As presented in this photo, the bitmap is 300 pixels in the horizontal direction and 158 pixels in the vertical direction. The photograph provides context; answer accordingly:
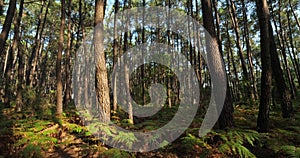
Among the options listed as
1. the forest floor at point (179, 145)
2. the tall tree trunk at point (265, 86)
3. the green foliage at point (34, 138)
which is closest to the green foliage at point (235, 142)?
the forest floor at point (179, 145)

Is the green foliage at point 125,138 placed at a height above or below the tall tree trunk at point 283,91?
below

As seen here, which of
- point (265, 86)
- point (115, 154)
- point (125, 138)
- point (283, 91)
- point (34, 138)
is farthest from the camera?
point (283, 91)

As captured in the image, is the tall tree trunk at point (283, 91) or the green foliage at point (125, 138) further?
the tall tree trunk at point (283, 91)

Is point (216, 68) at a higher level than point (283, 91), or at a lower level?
higher

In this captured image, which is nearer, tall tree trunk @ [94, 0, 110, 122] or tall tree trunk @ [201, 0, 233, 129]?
tall tree trunk @ [201, 0, 233, 129]

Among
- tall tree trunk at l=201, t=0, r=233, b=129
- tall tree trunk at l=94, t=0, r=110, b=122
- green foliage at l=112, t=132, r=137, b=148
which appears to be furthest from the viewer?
tall tree trunk at l=94, t=0, r=110, b=122

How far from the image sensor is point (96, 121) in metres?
5.46

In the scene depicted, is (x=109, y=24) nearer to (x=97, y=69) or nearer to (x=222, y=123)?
(x=97, y=69)

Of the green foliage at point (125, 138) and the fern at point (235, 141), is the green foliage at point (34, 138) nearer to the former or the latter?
the green foliage at point (125, 138)

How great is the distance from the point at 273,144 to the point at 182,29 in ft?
62.7

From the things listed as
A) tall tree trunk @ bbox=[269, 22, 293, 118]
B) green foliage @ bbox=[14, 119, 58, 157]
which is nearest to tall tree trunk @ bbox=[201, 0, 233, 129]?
tall tree trunk @ bbox=[269, 22, 293, 118]

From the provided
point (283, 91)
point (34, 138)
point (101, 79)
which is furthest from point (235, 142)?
point (34, 138)

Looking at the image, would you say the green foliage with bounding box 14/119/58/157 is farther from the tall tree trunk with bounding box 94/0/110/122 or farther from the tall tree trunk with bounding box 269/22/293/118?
the tall tree trunk with bounding box 269/22/293/118

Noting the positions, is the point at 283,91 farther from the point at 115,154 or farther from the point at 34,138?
the point at 34,138
